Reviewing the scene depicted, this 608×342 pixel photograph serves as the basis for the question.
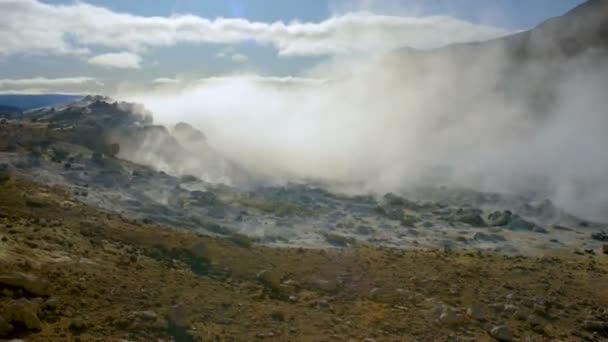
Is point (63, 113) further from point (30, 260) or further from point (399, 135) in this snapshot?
point (399, 135)

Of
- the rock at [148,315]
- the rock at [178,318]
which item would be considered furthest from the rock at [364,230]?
the rock at [148,315]

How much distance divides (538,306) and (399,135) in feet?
207

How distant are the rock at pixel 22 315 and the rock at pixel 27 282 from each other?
2.96 ft

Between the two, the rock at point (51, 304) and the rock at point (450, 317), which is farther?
the rock at point (450, 317)

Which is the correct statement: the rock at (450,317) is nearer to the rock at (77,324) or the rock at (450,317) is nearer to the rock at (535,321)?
the rock at (535,321)

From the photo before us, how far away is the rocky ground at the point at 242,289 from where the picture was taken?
33.7ft

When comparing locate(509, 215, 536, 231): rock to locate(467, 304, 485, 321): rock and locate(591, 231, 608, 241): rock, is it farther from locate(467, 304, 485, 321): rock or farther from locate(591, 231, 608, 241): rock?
locate(467, 304, 485, 321): rock

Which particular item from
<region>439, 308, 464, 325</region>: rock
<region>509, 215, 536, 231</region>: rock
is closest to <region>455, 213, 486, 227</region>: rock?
<region>509, 215, 536, 231</region>: rock

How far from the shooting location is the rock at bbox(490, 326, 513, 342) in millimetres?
12816

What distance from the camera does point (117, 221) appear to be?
1742cm

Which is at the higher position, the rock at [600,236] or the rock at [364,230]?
the rock at [600,236]

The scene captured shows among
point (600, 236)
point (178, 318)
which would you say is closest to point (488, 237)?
point (600, 236)

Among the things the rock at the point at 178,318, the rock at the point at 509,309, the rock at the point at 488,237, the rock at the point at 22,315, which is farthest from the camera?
the rock at the point at 488,237

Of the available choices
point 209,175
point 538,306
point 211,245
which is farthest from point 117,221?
point 209,175
